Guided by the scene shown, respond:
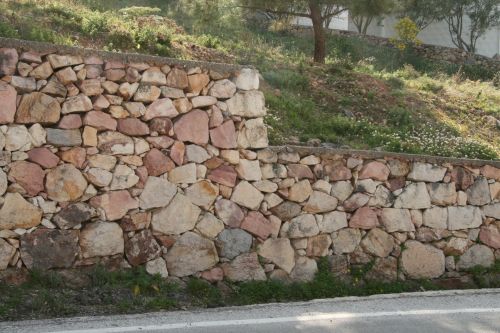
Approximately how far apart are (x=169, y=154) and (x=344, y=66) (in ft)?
25.7

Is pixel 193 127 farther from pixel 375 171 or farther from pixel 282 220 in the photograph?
pixel 375 171

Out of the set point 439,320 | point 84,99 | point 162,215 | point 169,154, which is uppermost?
point 84,99

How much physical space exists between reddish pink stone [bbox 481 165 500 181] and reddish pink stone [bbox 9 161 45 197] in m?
6.21

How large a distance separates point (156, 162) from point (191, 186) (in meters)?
0.52

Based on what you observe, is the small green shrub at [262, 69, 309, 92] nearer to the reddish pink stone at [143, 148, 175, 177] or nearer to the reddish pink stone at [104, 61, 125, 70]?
the reddish pink stone at [143, 148, 175, 177]

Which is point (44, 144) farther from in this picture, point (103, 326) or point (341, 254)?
point (341, 254)

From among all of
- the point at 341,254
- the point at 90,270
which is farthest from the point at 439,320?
the point at 90,270

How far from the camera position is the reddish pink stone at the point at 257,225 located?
8172 mm

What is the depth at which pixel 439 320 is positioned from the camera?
704 cm

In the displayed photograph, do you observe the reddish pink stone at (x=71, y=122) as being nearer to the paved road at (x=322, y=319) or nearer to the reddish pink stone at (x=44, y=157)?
the reddish pink stone at (x=44, y=157)

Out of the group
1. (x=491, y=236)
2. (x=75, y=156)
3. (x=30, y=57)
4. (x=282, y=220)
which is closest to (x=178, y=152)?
(x=75, y=156)

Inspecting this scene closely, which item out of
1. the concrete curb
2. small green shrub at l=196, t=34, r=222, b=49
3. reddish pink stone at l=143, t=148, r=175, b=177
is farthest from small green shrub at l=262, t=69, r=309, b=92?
reddish pink stone at l=143, t=148, r=175, b=177

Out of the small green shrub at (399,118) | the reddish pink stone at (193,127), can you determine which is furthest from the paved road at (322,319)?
the small green shrub at (399,118)

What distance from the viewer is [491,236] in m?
9.74
